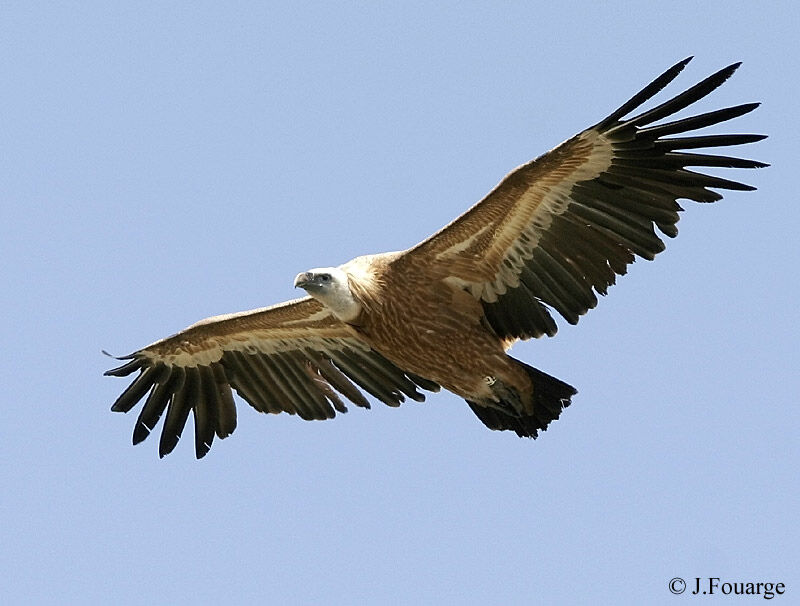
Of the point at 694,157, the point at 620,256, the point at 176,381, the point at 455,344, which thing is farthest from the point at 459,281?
the point at 176,381

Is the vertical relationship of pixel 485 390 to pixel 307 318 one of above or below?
below

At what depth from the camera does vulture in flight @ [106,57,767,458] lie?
11844mm

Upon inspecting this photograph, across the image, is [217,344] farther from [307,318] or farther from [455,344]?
[455,344]

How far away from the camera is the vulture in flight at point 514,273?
466 inches

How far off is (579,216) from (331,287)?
7.05ft

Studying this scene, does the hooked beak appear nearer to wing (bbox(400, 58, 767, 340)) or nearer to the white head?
the white head

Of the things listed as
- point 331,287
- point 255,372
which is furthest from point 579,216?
point 255,372

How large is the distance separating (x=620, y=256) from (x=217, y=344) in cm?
420

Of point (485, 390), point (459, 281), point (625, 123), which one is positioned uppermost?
point (625, 123)

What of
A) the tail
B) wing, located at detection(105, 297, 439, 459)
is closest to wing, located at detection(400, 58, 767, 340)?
the tail

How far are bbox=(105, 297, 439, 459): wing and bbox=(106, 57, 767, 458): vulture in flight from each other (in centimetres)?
3

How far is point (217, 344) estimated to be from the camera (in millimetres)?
14305

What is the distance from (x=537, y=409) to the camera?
1274 centimetres

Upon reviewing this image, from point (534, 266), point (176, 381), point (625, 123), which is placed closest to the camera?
point (625, 123)
